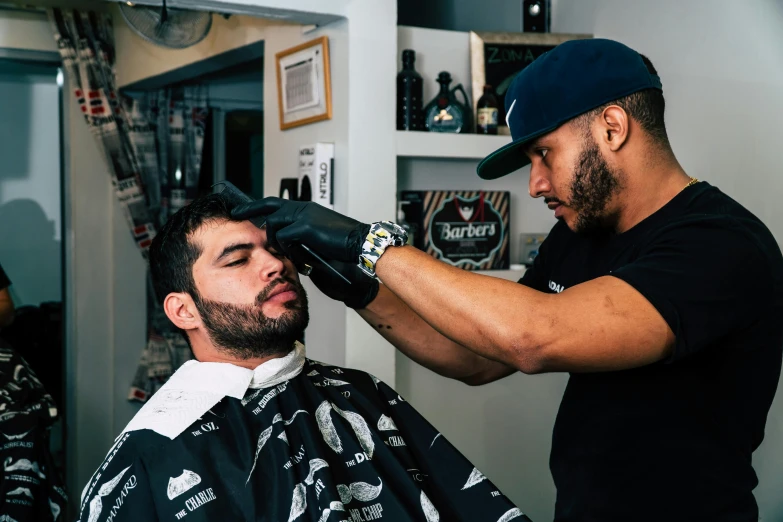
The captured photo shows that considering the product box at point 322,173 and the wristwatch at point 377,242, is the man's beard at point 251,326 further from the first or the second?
the product box at point 322,173

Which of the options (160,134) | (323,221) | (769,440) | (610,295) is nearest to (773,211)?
(769,440)

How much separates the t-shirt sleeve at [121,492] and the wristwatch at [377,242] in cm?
60

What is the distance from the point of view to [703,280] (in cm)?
128

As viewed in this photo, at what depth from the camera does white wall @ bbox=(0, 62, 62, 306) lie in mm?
3984

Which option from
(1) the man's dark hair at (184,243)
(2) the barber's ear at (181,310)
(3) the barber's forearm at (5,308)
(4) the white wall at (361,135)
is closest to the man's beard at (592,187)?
(1) the man's dark hair at (184,243)

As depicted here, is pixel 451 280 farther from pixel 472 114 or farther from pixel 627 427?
pixel 472 114

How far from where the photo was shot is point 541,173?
1.55 m

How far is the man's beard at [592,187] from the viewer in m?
1.46

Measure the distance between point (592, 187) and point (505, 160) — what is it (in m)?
0.24

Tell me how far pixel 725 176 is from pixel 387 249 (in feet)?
5.35

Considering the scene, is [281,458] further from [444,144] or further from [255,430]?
[444,144]

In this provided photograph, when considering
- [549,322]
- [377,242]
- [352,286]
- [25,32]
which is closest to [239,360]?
[352,286]

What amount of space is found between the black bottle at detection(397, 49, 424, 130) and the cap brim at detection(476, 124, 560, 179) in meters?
1.12

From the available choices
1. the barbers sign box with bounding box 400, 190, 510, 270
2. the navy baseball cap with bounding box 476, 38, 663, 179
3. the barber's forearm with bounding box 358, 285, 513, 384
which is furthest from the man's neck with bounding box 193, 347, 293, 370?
the barbers sign box with bounding box 400, 190, 510, 270
